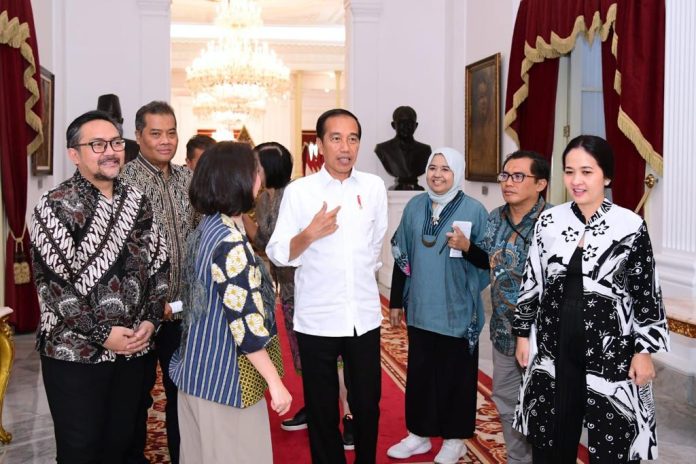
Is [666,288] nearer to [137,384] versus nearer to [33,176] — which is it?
[137,384]

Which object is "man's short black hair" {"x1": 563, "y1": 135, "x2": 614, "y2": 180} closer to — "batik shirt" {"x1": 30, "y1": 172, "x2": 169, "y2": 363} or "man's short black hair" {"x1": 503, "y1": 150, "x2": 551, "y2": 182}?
"man's short black hair" {"x1": 503, "y1": 150, "x2": 551, "y2": 182}

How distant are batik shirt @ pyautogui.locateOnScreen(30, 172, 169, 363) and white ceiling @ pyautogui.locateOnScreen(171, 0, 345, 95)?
46.9 feet

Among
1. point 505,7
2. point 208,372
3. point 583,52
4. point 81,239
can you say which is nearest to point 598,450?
point 208,372

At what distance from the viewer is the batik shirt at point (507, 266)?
10.7 ft

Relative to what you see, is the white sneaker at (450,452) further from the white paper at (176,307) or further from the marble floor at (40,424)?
the white paper at (176,307)

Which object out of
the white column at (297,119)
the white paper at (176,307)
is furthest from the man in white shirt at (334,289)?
the white column at (297,119)

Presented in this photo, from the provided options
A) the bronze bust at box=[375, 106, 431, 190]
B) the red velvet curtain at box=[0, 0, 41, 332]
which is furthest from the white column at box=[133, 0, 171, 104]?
the bronze bust at box=[375, 106, 431, 190]

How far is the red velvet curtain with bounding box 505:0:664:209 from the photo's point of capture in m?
5.25

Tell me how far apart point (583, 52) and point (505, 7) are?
3.59 feet

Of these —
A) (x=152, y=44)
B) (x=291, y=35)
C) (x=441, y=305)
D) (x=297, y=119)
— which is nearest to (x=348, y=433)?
(x=441, y=305)

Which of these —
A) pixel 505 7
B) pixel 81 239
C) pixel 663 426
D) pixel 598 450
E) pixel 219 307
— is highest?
pixel 505 7

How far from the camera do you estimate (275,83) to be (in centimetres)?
1436

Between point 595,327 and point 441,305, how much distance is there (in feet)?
3.53

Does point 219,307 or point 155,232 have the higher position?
point 155,232
